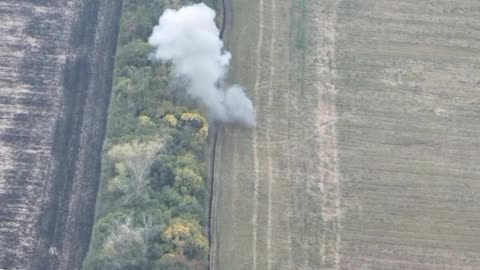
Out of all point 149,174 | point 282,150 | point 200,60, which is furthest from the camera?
point 200,60

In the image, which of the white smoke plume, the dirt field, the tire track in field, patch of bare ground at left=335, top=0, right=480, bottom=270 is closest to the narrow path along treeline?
the white smoke plume

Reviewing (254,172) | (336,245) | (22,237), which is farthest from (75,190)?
(336,245)

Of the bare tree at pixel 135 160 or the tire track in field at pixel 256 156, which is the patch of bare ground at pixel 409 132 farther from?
the bare tree at pixel 135 160

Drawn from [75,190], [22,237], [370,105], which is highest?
[370,105]

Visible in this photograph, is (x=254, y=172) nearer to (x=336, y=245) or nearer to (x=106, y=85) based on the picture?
(x=336, y=245)

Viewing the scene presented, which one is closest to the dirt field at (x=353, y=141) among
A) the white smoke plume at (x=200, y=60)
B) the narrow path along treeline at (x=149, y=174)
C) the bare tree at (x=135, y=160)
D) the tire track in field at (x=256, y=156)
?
the tire track in field at (x=256, y=156)

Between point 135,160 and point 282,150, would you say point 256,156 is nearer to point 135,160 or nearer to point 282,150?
point 282,150

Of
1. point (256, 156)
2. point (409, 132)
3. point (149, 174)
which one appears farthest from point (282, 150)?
point (149, 174)
